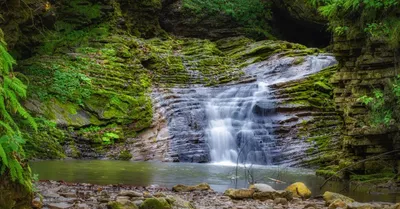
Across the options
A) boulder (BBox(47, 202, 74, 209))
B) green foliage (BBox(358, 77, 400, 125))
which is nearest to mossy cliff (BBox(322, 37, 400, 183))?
green foliage (BBox(358, 77, 400, 125))

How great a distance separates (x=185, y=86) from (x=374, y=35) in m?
10.6

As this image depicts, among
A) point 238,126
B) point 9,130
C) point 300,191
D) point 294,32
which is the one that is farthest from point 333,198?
point 294,32

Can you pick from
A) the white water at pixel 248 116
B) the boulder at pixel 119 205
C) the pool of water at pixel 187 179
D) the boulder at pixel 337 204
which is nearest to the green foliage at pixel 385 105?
the pool of water at pixel 187 179

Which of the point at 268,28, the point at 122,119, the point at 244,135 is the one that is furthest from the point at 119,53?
the point at 268,28

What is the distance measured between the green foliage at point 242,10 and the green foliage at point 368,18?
54.0 ft

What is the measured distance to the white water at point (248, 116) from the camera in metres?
15.3

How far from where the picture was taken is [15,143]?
361 centimetres

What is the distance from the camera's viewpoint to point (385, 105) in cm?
965

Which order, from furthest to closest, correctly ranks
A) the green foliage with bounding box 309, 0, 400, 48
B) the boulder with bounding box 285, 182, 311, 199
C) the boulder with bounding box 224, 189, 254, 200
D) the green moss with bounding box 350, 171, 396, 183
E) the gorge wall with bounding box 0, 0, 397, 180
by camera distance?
the gorge wall with bounding box 0, 0, 397, 180 → the green foliage with bounding box 309, 0, 400, 48 → the green moss with bounding box 350, 171, 396, 183 → the boulder with bounding box 285, 182, 311, 199 → the boulder with bounding box 224, 189, 254, 200

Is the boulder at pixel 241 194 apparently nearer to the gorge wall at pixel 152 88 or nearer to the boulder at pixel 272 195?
the boulder at pixel 272 195

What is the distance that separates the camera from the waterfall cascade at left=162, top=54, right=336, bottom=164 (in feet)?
50.5

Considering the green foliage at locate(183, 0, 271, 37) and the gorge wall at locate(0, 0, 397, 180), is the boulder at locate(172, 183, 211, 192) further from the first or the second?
the green foliage at locate(183, 0, 271, 37)

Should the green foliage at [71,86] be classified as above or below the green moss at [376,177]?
above

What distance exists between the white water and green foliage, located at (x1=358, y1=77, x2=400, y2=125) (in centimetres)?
483
